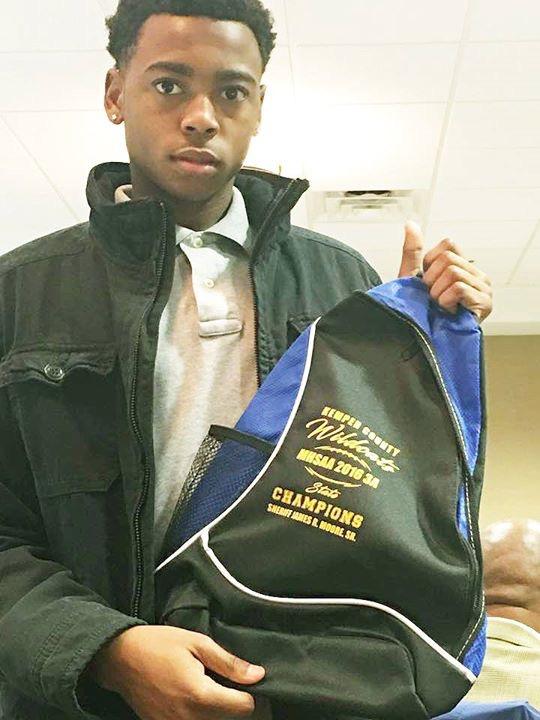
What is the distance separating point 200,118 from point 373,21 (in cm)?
190

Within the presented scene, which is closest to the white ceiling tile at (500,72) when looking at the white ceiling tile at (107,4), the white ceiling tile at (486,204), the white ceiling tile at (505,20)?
the white ceiling tile at (505,20)

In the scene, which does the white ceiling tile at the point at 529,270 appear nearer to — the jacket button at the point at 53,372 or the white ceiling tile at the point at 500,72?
the white ceiling tile at the point at 500,72

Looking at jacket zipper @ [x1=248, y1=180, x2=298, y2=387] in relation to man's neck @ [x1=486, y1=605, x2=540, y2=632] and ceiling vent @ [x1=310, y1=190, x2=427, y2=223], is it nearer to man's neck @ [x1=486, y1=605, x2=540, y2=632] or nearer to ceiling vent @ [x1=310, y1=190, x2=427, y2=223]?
man's neck @ [x1=486, y1=605, x2=540, y2=632]

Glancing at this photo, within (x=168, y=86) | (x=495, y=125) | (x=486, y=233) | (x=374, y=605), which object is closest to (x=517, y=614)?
(x=374, y=605)

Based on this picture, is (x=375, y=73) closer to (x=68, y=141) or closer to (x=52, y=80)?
(x=52, y=80)

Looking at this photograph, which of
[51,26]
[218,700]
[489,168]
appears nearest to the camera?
[218,700]

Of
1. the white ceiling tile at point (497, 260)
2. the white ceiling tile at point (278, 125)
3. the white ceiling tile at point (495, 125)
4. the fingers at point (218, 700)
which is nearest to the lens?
the fingers at point (218, 700)

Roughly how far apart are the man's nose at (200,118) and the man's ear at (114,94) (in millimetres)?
120

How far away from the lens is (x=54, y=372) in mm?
843

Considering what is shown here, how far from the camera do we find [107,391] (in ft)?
2.83

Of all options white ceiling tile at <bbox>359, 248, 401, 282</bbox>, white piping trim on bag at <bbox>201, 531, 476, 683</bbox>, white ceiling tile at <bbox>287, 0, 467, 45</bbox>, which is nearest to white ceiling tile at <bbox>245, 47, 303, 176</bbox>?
white ceiling tile at <bbox>287, 0, 467, 45</bbox>

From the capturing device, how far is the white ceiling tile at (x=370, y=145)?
3.12 m

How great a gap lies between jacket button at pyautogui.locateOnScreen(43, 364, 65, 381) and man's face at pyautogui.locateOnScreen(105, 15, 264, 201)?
22cm

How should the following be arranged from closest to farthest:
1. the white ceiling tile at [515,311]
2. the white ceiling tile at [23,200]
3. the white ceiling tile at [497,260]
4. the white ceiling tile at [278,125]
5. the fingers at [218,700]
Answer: the fingers at [218,700], the white ceiling tile at [278,125], the white ceiling tile at [23,200], the white ceiling tile at [497,260], the white ceiling tile at [515,311]
